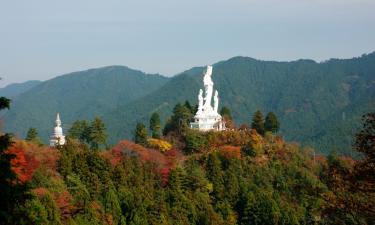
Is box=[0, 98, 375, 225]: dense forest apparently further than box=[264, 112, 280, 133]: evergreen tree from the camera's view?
No

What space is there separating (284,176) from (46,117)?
521ft

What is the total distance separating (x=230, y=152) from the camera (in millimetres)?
40656

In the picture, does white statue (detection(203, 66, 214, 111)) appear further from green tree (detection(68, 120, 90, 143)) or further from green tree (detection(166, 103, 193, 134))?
green tree (detection(68, 120, 90, 143))

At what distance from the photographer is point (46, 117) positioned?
19325 centimetres

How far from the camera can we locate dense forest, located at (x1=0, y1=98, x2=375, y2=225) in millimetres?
30984

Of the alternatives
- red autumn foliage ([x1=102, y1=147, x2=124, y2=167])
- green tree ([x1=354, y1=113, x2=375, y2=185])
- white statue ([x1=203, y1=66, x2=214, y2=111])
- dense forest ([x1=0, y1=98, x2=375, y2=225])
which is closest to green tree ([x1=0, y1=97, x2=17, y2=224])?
green tree ([x1=354, y1=113, x2=375, y2=185])

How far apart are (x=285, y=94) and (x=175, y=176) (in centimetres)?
14441

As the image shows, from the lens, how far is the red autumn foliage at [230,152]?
133 ft

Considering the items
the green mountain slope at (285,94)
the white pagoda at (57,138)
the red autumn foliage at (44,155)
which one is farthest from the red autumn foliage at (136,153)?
the green mountain slope at (285,94)

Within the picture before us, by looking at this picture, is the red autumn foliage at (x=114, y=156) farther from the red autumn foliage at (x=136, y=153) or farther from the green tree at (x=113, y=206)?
the green tree at (x=113, y=206)

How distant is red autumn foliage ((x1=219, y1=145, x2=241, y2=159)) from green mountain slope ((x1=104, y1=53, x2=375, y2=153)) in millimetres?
75701

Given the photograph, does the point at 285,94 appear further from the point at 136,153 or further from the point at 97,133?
the point at 136,153

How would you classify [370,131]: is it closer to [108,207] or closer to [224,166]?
[108,207]

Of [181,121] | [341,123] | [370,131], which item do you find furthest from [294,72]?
[370,131]
